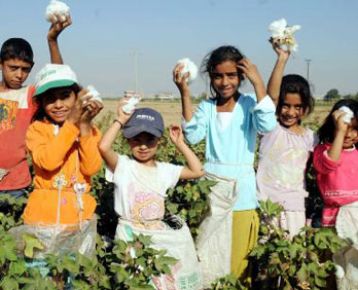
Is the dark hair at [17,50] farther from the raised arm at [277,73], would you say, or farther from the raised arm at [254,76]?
the raised arm at [277,73]

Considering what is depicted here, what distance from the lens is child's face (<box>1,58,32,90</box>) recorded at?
355 cm

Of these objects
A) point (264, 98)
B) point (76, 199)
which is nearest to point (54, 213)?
point (76, 199)

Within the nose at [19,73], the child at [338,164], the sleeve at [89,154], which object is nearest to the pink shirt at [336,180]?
the child at [338,164]

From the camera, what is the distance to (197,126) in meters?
3.50

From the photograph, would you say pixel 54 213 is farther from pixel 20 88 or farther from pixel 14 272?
pixel 20 88

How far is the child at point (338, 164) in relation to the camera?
336 cm

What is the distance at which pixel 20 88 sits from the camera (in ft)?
11.8

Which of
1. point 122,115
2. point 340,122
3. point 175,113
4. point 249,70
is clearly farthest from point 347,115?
point 175,113

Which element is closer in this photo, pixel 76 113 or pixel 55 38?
pixel 76 113

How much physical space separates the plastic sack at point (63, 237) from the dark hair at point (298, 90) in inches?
64.6

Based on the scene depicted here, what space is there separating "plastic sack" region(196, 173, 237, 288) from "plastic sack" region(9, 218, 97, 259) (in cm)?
85

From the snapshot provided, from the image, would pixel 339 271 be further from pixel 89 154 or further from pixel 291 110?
pixel 89 154

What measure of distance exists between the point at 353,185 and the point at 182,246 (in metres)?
1.22

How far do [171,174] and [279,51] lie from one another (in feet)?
3.40
